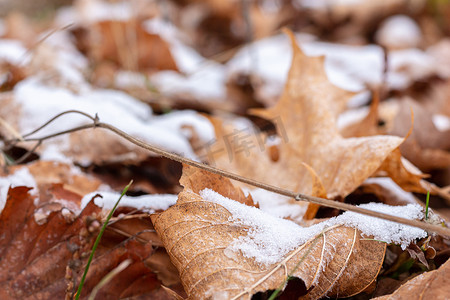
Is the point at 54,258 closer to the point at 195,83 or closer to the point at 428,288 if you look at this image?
the point at 428,288

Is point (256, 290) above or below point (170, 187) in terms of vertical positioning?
above

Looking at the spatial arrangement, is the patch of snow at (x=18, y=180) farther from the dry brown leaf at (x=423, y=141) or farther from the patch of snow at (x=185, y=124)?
the dry brown leaf at (x=423, y=141)

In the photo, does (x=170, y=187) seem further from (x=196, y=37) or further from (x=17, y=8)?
(x=17, y=8)

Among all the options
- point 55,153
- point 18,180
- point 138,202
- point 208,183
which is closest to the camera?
point 208,183

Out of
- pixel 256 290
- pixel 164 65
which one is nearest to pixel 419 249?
pixel 256 290

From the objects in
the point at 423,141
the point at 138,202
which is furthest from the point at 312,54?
the point at 138,202

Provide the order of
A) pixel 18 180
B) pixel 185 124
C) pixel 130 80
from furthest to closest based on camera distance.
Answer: pixel 130 80, pixel 185 124, pixel 18 180
